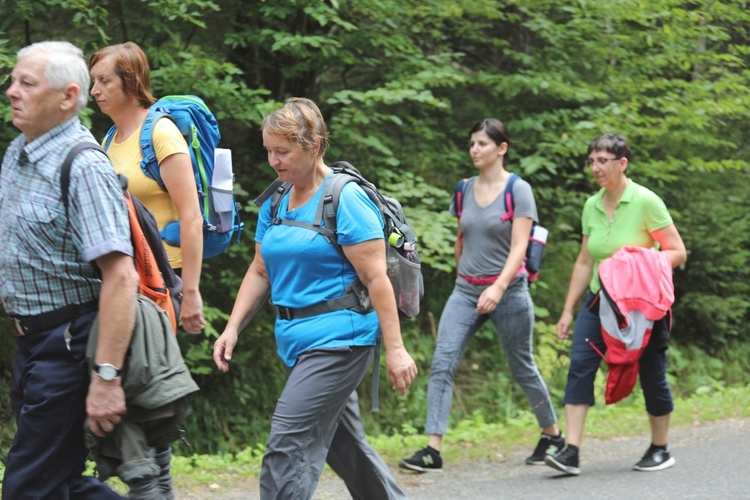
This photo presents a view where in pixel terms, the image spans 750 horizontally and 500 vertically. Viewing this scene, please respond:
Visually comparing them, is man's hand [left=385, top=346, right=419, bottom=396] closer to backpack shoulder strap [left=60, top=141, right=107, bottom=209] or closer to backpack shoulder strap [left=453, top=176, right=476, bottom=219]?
backpack shoulder strap [left=60, top=141, right=107, bottom=209]

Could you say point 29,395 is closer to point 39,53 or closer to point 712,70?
point 39,53

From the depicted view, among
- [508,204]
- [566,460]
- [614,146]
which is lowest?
[566,460]

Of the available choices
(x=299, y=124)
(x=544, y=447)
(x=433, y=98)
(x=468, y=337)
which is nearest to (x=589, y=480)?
(x=544, y=447)

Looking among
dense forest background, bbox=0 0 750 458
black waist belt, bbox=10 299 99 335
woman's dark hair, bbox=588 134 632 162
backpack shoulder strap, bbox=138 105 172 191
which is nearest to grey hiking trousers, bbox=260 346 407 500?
black waist belt, bbox=10 299 99 335

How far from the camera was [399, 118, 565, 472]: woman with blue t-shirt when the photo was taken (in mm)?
6320

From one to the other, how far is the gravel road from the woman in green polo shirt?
20cm

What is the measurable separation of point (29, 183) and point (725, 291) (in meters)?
10.4

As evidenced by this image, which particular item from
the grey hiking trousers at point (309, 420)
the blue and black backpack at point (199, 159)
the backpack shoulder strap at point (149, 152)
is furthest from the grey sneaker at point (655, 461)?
the backpack shoulder strap at point (149, 152)

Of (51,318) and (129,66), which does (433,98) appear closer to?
(129,66)

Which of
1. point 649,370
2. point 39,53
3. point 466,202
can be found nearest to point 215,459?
point 466,202

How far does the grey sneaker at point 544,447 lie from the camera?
21.8ft

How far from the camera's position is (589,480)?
6164 millimetres

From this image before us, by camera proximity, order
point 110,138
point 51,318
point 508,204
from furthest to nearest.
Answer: point 508,204, point 110,138, point 51,318

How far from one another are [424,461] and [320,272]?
2.62 meters
